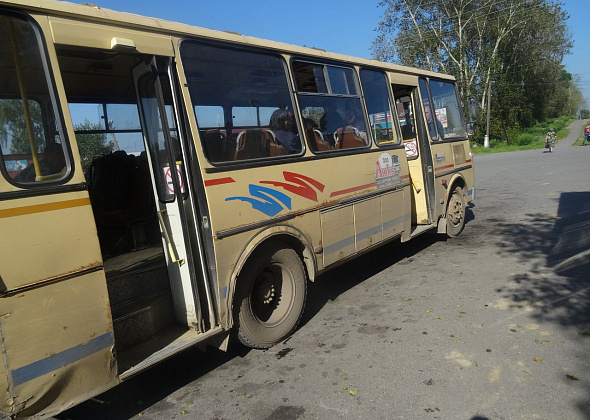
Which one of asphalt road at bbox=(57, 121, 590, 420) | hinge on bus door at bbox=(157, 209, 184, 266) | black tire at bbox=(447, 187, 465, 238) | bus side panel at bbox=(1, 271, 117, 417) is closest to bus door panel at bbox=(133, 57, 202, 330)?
hinge on bus door at bbox=(157, 209, 184, 266)

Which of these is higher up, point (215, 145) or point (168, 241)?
point (215, 145)

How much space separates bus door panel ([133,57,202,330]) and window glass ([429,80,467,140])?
199 inches

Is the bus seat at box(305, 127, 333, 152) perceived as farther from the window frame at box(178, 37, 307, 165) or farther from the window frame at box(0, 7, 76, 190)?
the window frame at box(0, 7, 76, 190)

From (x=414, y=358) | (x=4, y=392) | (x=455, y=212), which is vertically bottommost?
(x=414, y=358)

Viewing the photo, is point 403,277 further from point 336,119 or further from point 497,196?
point 497,196

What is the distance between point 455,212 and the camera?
751cm

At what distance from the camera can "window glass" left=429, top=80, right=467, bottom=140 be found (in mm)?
7152

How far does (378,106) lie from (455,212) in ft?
9.78

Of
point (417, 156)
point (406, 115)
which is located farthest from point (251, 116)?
point (406, 115)

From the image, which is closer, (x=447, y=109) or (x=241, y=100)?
(x=241, y=100)

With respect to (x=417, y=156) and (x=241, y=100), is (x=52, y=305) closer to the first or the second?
(x=241, y=100)

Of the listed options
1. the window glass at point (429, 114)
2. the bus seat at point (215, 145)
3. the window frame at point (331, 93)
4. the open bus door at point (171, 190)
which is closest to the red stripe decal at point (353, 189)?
the window frame at point (331, 93)

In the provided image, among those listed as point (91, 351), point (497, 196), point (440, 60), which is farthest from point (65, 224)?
point (440, 60)

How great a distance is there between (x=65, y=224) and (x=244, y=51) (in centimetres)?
221
